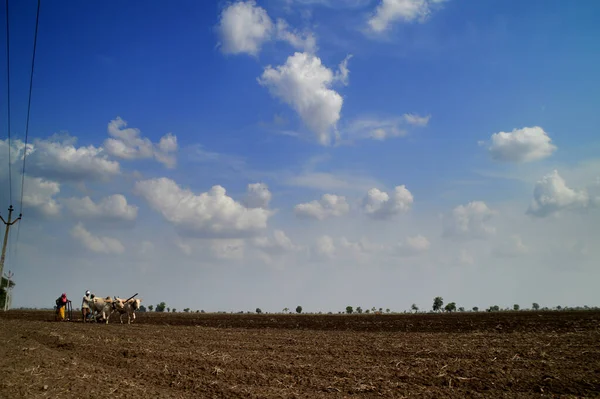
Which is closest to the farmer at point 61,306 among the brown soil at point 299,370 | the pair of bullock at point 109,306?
the pair of bullock at point 109,306

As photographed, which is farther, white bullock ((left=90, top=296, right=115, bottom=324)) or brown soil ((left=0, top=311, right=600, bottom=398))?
white bullock ((left=90, top=296, right=115, bottom=324))

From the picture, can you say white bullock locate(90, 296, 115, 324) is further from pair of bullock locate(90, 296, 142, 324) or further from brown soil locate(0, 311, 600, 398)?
brown soil locate(0, 311, 600, 398)

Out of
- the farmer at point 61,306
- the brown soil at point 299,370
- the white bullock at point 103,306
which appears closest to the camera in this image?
the brown soil at point 299,370

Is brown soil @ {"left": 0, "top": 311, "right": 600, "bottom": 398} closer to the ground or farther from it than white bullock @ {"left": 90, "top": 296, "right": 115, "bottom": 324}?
closer to the ground

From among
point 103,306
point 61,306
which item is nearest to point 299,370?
point 103,306

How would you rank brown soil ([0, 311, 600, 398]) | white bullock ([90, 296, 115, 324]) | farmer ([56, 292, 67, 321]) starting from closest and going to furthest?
1. brown soil ([0, 311, 600, 398])
2. white bullock ([90, 296, 115, 324])
3. farmer ([56, 292, 67, 321])

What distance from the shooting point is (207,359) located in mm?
13961

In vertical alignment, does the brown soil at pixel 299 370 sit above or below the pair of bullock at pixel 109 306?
below

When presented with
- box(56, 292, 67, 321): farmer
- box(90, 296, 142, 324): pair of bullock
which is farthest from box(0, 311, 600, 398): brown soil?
box(56, 292, 67, 321): farmer

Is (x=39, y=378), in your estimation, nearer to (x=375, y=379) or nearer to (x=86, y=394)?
(x=86, y=394)

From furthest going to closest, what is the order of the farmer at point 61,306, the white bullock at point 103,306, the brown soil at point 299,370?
the farmer at point 61,306, the white bullock at point 103,306, the brown soil at point 299,370

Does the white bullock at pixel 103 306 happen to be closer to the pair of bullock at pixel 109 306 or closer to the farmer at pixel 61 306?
the pair of bullock at pixel 109 306

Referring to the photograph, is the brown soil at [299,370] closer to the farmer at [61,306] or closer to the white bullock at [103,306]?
the white bullock at [103,306]

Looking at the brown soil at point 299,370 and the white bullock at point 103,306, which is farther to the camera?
the white bullock at point 103,306
